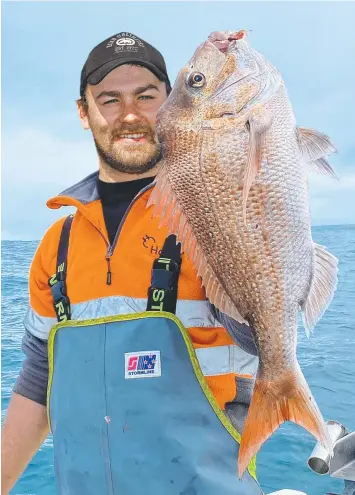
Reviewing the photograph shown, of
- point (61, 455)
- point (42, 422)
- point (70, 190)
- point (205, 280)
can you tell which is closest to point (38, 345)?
point (42, 422)

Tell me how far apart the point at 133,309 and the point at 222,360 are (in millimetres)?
387

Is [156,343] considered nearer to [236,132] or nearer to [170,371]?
[170,371]

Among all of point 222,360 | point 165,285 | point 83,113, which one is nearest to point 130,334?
point 165,285

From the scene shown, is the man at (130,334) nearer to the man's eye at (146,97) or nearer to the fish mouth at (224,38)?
the man's eye at (146,97)

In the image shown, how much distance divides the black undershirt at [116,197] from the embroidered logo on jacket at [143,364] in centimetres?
61

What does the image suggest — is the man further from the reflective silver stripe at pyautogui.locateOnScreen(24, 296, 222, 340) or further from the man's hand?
the man's hand

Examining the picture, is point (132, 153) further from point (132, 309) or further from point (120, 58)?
point (132, 309)

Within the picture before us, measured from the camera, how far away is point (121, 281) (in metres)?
2.12

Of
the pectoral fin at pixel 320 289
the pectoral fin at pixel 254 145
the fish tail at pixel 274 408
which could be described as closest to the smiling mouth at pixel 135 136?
the pectoral fin at pixel 254 145

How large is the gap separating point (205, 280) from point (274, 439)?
21.7 ft

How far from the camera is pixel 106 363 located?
2006 millimetres

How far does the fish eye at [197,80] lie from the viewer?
1.56 m

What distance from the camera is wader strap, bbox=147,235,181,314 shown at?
2.00m

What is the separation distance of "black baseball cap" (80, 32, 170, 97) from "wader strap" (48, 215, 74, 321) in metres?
0.73
